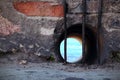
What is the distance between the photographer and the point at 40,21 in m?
2.23

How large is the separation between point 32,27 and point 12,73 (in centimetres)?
35

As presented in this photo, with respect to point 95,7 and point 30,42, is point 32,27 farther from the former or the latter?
point 95,7

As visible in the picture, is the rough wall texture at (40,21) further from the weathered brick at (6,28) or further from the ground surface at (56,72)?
the ground surface at (56,72)

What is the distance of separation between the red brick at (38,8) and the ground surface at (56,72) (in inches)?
12.5

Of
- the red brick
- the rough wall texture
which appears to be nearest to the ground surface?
the rough wall texture

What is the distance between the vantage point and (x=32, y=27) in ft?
7.32

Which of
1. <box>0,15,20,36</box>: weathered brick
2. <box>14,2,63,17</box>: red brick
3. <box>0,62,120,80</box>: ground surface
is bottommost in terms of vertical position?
<box>0,62,120,80</box>: ground surface

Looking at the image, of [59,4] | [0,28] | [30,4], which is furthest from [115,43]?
[0,28]

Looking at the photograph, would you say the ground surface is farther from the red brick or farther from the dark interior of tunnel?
the red brick

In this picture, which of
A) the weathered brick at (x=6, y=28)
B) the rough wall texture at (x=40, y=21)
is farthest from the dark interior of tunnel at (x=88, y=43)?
the weathered brick at (x=6, y=28)

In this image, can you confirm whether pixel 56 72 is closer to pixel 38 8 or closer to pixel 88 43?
pixel 38 8

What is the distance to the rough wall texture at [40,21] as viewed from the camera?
2.23 meters

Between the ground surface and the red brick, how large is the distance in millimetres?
317

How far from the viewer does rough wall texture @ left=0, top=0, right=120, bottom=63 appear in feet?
7.33
